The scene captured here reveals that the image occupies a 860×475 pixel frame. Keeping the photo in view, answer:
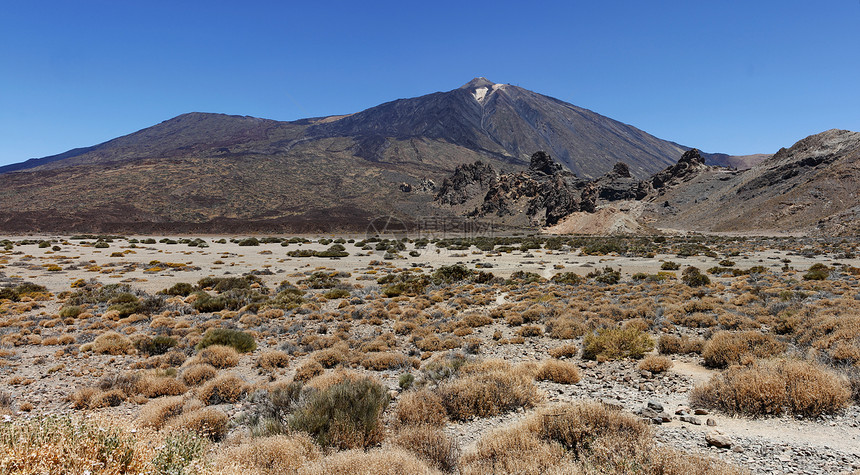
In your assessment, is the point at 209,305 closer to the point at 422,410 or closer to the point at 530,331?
the point at 530,331

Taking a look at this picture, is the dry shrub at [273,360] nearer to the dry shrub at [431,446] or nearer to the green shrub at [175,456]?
the dry shrub at [431,446]

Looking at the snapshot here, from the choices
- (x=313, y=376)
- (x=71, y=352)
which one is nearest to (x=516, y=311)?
(x=313, y=376)

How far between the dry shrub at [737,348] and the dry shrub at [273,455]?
6.96m

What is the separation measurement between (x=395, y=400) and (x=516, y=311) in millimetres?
7481

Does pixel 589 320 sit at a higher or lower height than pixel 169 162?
lower

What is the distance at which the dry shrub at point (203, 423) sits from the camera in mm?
4645

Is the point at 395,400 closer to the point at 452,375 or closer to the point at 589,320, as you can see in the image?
the point at 452,375

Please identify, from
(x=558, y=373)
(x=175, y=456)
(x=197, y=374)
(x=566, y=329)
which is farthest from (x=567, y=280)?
(x=175, y=456)

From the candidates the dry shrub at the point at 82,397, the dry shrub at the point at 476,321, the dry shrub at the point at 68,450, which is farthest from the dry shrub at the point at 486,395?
the dry shrub at the point at 82,397

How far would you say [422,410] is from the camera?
4984 millimetres

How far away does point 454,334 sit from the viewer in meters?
10.3

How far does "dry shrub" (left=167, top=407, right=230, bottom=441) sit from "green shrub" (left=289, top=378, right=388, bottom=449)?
3.41ft

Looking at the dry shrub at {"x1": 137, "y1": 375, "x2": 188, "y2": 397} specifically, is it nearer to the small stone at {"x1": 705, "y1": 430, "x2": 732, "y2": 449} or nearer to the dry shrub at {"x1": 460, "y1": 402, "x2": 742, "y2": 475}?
the dry shrub at {"x1": 460, "y1": 402, "x2": 742, "y2": 475}

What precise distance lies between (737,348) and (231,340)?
10831mm
